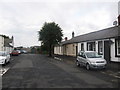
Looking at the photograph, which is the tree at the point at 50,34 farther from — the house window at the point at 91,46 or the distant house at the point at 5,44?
the house window at the point at 91,46

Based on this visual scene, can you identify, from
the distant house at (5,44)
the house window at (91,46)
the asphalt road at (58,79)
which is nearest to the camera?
the asphalt road at (58,79)

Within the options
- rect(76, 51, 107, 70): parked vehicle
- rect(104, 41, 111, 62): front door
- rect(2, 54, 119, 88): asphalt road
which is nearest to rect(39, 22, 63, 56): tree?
rect(104, 41, 111, 62): front door

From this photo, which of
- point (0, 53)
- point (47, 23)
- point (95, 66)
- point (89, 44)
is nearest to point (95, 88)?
point (95, 66)

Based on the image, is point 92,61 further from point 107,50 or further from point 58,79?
point 107,50

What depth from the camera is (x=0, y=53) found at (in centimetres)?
2097

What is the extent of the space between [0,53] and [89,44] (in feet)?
43.6

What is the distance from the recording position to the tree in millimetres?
38562

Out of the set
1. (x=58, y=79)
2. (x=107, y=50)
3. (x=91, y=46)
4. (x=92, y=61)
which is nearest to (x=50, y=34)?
(x=91, y=46)

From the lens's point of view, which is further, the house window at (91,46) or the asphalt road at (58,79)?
the house window at (91,46)

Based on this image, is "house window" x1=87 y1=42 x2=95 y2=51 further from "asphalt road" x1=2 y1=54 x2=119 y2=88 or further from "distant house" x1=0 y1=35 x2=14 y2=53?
"distant house" x1=0 y1=35 x2=14 y2=53

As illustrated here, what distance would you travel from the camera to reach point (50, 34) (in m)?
38.6

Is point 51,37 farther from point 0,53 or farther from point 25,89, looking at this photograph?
point 25,89

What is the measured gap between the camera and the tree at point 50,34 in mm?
38562

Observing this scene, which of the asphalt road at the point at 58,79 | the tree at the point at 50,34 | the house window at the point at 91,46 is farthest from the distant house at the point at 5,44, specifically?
the asphalt road at the point at 58,79
